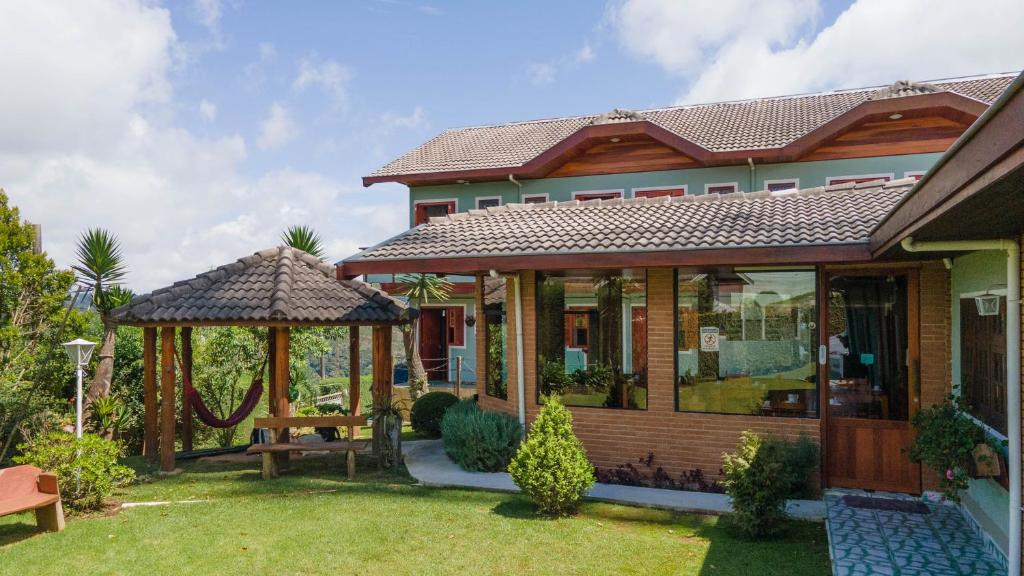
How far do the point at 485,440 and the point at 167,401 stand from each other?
177 inches

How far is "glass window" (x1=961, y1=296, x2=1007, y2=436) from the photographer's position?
584 centimetres

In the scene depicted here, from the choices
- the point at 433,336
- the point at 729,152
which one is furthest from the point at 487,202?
the point at 729,152

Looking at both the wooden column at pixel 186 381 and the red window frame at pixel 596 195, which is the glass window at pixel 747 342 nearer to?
the wooden column at pixel 186 381

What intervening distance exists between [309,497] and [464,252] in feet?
11.7

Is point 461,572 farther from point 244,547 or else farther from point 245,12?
point 245,12

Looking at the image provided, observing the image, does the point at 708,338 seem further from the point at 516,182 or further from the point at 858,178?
the point at 516,182

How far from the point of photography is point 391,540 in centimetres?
669

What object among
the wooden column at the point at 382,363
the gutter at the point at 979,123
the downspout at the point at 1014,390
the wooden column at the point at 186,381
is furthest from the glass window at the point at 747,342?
the wooden column at the point at 186,381

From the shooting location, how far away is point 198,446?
44.5ft

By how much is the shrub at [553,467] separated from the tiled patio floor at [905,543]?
245cm

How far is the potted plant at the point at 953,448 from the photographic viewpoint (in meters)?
6.07

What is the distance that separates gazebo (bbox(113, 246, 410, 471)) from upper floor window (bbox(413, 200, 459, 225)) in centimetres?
887

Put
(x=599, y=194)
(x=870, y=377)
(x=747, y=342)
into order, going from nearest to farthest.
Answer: (x=870, y=377) < (x=747, y=342) < (x=599, y=194)

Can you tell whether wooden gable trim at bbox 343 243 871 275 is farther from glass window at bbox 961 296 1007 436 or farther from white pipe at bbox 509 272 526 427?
glass window at bbox 961 296 1007 436
